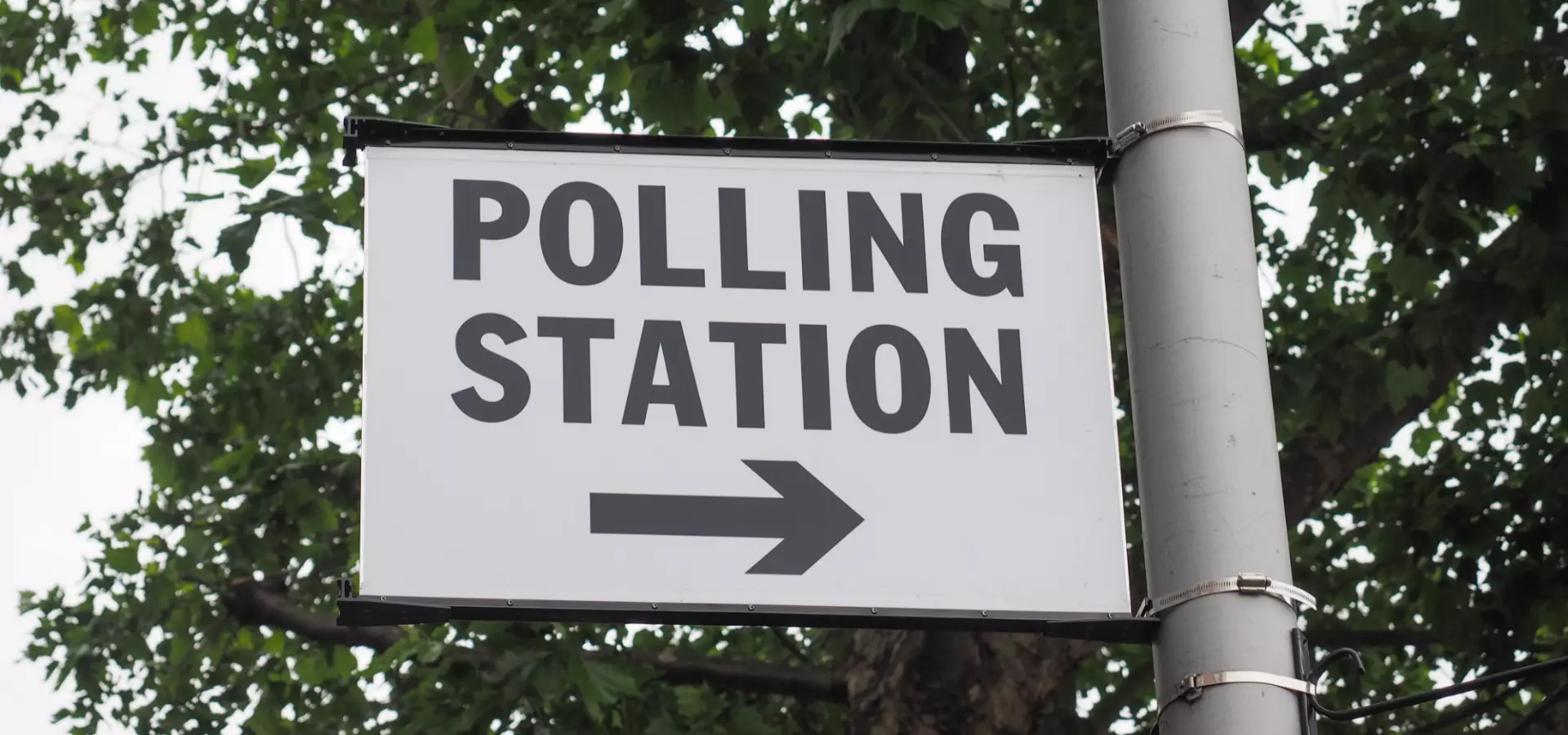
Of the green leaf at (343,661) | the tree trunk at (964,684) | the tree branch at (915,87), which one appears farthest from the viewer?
the green leaf at (343,661)

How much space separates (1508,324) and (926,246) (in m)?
5.00

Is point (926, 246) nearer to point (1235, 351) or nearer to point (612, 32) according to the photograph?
point (1235, 351)

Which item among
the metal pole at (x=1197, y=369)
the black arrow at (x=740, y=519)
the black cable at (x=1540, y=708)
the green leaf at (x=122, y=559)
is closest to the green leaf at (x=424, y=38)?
the green leaf at (x=122, y=559)

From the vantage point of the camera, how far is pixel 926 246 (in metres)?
2.69

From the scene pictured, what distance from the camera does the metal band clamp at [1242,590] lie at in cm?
224

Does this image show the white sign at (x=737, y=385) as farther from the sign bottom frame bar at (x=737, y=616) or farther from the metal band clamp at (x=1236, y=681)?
the metal band clamp at (x=1236, y=681)

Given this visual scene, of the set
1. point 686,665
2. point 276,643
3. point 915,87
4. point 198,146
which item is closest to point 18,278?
point 198,146

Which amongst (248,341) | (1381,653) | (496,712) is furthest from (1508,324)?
(248,341)

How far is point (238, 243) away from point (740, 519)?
470cm

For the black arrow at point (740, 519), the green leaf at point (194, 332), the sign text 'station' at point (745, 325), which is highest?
the green leaf at point (194, 332)

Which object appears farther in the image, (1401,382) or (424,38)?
(424,38)

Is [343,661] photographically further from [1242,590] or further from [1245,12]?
[1242,590]

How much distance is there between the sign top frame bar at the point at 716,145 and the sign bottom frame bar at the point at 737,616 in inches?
26.4

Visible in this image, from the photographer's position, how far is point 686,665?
799 cm
